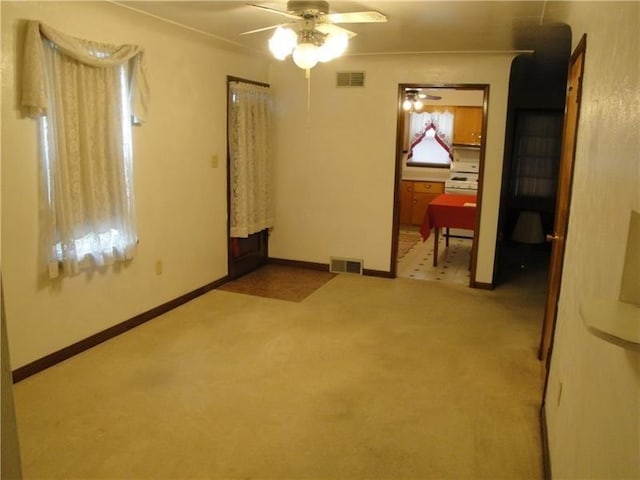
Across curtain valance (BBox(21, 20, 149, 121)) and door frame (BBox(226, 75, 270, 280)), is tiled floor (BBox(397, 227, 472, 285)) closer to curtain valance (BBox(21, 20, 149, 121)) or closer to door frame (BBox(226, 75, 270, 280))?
door frame (BBox(226, 75, 270, 280))

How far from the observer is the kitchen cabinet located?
8586mm

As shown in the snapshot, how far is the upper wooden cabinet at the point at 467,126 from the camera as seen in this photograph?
834 centimetres

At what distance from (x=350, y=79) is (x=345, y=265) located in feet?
6.38

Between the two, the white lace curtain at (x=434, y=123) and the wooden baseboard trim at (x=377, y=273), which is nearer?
the wooden baseboard trim at (x=377, y=273)

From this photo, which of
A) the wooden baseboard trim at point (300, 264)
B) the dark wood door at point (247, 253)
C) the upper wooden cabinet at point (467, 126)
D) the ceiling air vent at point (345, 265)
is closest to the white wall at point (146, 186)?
the dark wood door at point (247, 253)

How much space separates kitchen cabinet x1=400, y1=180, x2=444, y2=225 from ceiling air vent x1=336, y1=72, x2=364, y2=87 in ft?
11.4

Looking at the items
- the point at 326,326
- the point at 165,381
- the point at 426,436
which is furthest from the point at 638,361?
the point at 326,326

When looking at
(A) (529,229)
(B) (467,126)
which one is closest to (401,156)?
(A) (529,229)

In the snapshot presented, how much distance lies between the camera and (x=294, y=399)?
299 cm

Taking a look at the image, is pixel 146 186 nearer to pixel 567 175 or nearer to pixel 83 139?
pixel 83 139

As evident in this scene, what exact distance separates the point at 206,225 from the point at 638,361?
415cm

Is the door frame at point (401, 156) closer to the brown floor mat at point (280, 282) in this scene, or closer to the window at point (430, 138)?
the brown floor mat at point (280, 282)

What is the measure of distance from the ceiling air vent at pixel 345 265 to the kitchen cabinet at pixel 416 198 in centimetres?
312

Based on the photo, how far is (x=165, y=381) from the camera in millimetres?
3162
